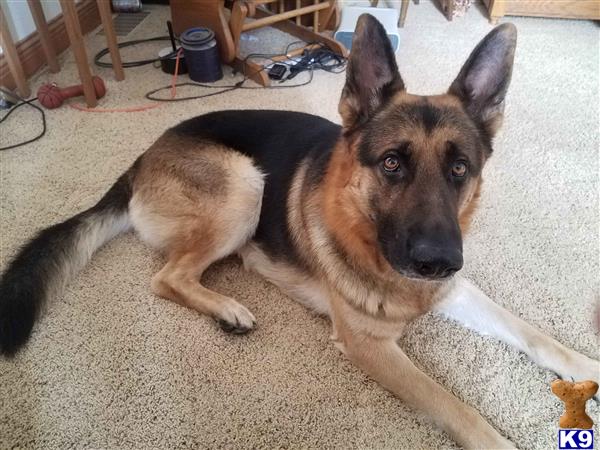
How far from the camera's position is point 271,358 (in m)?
1.47

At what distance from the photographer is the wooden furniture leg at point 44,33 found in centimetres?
276

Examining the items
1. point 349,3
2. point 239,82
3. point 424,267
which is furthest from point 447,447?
point 349,3

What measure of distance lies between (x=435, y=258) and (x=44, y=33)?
9.69 feet

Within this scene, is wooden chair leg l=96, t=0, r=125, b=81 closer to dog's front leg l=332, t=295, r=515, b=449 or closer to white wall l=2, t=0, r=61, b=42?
white wall l=2, t=0, r=61, b=42

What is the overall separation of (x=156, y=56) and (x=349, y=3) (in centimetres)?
203

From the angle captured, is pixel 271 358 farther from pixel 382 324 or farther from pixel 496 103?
pixel 496 103

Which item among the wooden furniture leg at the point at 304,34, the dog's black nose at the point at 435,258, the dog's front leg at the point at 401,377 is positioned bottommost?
the dog's front leg at the point at 401,377

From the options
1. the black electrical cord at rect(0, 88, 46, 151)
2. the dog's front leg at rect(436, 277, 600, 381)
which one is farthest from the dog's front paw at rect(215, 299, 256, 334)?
the black electrical cord at rect(0, 88, 46, 151)

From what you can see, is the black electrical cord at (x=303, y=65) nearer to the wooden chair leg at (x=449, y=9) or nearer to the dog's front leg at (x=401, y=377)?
the wooden chair leg at (x=449, y=9)

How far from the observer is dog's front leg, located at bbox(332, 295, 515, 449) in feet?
3.92

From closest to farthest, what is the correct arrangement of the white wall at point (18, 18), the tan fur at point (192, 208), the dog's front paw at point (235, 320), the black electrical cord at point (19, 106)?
the dog's front paw at point (235, 320)
the tan fur at point (192, 208)
the black electrical cord at point (19, 106)
the white wall at point (18, 18)

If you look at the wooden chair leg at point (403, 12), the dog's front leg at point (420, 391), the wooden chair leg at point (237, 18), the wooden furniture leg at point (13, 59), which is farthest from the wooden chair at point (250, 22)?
the dog's front leg at point (420, 391)

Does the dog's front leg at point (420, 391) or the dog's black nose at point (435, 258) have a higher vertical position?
the dog's black nose at point (435, 258)

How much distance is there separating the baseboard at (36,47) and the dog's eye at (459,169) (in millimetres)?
2794
